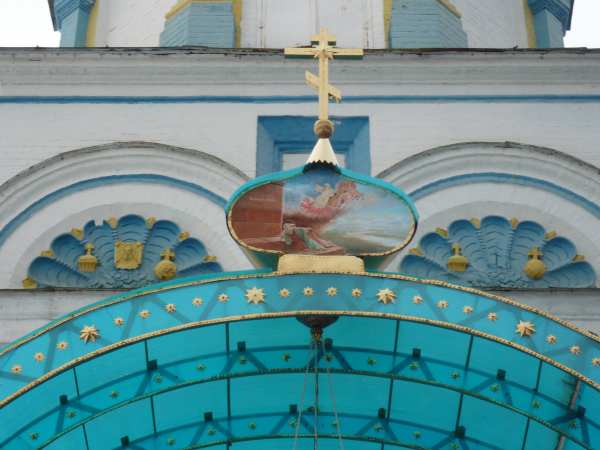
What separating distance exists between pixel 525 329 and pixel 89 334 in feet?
6.92

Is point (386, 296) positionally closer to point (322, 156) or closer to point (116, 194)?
point (322, 156)

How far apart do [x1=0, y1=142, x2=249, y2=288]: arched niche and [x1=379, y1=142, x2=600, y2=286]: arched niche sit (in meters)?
1.16

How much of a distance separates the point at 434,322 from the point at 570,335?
0.70m

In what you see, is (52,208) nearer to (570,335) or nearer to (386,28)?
(386,28)

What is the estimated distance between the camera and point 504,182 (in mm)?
10242

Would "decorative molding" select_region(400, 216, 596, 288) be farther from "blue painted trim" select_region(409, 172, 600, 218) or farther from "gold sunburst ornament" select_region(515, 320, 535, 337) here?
"gold sunburst ornament" select_region(515, 320, 535, 337)

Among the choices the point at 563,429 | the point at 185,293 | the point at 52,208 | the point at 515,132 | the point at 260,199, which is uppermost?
the point at 515,132

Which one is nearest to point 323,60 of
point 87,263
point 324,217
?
point 324,217

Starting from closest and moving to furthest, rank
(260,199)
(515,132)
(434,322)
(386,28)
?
(434,322)
(260,199)
(515,132)
(386,28)

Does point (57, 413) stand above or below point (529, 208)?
below

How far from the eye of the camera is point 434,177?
10219 millimetres

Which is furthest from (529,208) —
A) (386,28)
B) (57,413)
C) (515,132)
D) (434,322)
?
(57,413)

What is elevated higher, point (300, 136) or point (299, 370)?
point (300, 136)

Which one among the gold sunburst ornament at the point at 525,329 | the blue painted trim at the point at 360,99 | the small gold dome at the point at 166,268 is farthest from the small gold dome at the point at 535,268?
the gold sunburst ornament at the point at 525,329
